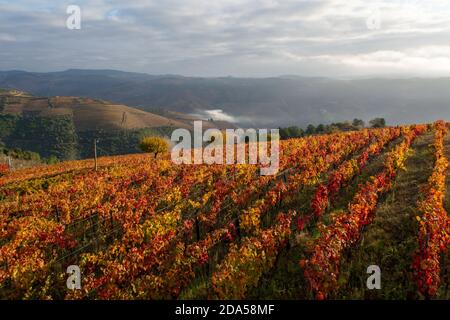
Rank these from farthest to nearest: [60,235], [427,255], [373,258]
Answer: [60,235] → [373,258] → [427,255]

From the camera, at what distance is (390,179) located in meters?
20.7

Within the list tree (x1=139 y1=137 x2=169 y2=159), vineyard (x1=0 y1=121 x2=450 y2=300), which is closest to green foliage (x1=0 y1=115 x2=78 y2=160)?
tree (x1=139 y1=137 x2=169 y2=159)

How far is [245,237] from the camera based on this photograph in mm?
15562

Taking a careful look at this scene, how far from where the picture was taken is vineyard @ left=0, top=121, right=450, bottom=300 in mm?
12180

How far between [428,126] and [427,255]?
114 ft

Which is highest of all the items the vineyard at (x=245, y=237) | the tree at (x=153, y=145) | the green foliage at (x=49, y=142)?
the tree at (x=153, y=145)

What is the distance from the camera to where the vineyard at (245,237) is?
40.0ft

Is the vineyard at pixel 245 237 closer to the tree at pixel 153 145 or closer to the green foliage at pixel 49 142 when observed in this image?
the tree at pixel 153 145

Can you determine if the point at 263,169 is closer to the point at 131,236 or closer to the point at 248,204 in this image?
the point at 248,204

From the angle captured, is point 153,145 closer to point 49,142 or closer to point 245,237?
point 245,237

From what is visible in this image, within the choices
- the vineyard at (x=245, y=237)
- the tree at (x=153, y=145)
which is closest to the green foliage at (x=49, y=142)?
the tree at (x=153, y=145)

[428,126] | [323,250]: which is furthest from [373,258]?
[428,126]

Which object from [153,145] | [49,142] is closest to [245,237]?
[153,145]
